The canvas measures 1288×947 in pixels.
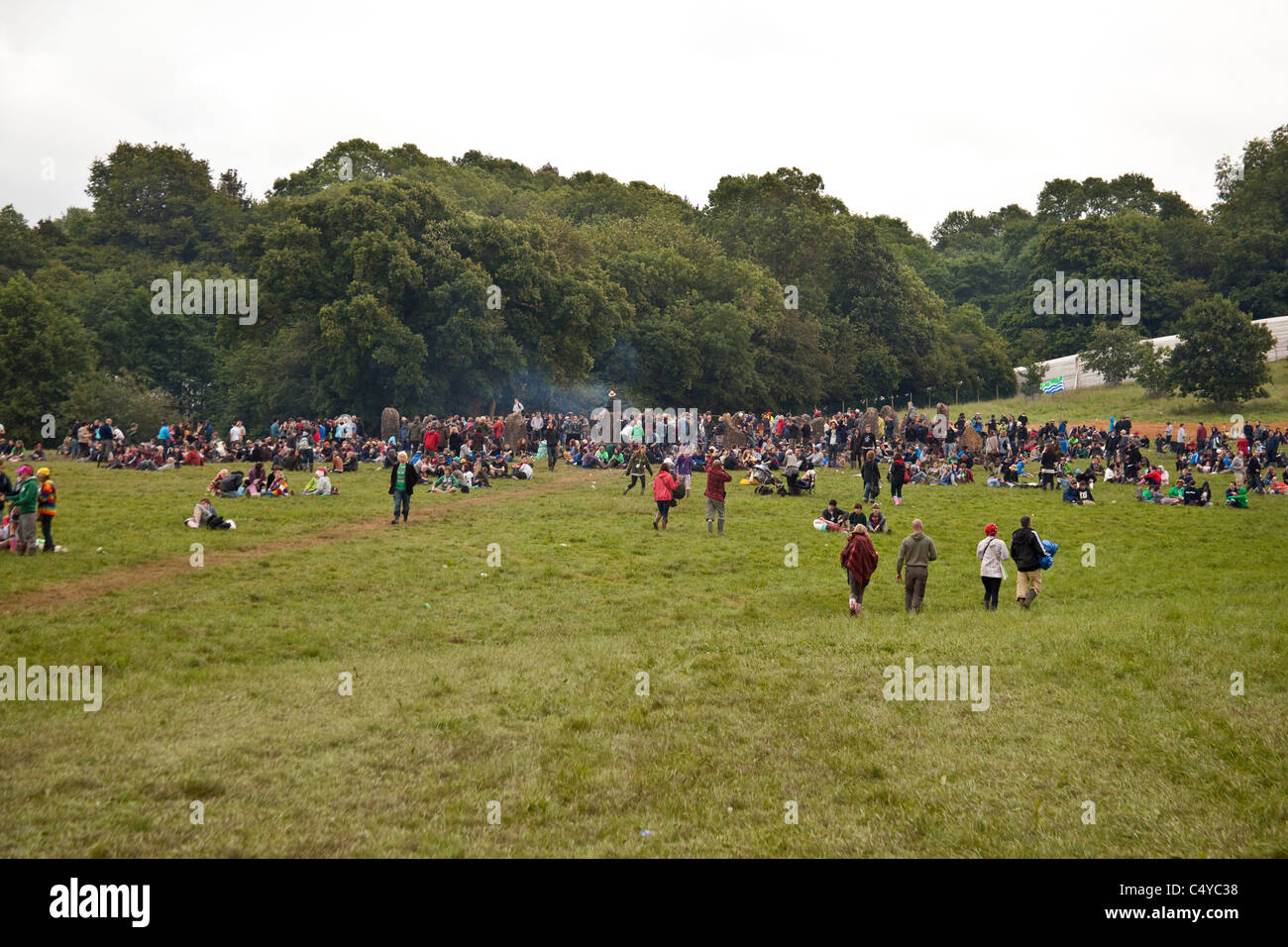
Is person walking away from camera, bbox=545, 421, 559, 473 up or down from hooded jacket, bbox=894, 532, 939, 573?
up

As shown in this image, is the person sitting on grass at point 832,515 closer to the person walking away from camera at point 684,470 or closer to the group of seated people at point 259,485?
the person walking away from camera at point 684,470

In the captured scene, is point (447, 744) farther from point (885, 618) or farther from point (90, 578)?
point (90, 578)

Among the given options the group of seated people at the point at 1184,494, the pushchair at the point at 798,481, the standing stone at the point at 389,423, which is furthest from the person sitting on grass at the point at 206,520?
the group of seated people at the point at 1184,494

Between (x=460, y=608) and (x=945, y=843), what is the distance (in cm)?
1152

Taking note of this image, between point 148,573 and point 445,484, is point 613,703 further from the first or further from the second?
point 445,484

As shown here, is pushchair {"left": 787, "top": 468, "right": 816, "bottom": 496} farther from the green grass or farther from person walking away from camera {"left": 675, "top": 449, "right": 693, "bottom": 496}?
the green grass

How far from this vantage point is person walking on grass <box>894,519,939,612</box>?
721 inches

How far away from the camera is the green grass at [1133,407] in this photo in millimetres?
54875

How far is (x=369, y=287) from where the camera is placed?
155 feet

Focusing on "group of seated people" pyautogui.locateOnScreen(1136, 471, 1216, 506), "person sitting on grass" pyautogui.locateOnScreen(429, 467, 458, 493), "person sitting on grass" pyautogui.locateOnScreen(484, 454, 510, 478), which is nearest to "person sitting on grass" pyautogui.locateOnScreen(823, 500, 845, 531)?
"group of seated people" pyautogui.locateOnScreen(1136, 471, 1216, 506)

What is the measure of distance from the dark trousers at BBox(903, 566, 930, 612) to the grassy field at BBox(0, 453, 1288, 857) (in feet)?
1.82

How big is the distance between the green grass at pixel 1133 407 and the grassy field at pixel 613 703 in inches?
1378

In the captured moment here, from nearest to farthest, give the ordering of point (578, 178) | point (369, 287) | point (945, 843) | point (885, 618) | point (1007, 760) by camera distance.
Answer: point (945, 843)
point (1007, 760)
point (885, 618)
point (369, 287)
point (578, 178)
